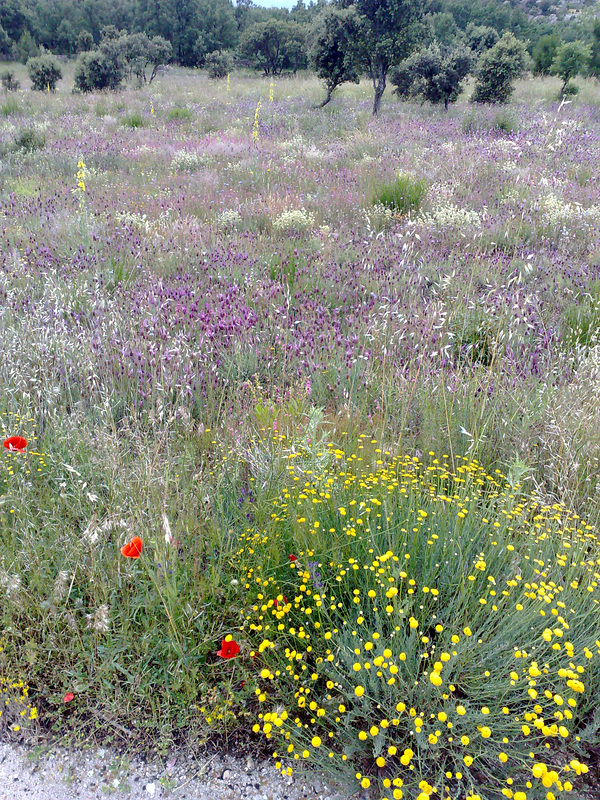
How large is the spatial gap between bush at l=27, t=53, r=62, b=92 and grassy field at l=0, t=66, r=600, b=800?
23.4 meters

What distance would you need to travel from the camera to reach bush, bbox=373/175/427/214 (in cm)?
729

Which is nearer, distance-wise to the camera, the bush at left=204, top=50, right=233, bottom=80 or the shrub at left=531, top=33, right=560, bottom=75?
the shrub at left=531, top=33, right=560, bottom=75

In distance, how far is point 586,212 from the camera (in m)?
6.82

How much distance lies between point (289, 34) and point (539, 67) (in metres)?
21.2

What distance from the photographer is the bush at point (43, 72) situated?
23.7 m

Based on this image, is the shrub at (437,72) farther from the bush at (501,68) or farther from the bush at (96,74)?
the bush at (96,74)

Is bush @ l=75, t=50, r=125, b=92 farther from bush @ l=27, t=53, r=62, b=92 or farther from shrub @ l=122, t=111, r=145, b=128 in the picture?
shrub @ l=122, t=111, r=145, b=128

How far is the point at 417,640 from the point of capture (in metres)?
1.81

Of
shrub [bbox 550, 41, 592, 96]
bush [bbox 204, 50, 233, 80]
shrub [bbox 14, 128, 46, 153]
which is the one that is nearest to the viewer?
shrub [bbox 14, 128, 46, 153]

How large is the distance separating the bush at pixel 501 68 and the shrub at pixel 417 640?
20.3 m

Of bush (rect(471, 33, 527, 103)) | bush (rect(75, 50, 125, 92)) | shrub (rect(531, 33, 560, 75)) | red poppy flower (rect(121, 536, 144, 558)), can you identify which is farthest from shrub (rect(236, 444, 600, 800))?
shrub (rect(531, 33, 560, 75))

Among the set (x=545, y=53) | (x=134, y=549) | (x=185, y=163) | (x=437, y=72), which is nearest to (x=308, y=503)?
(x=134, y=549)

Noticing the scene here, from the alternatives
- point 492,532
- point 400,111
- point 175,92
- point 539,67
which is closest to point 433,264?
point 492,532

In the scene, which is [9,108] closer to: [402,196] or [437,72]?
[437,72]
